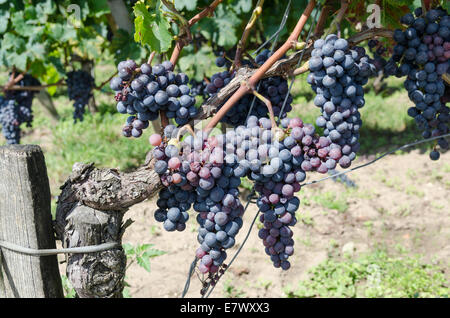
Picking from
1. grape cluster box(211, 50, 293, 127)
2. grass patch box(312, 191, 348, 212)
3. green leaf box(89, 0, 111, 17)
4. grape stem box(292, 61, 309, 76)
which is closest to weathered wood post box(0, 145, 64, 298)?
grape cluster box(211, 50, 293, 127)

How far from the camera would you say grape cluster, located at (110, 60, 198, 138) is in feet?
4.01

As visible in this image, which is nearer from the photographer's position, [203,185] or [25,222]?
[203,185]

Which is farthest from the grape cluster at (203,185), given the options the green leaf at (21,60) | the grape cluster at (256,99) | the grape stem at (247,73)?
the green leaf at (21,60)

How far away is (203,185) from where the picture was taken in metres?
1.18

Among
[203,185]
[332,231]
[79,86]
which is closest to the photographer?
[203,185]

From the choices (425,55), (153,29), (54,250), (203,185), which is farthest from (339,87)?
(54,250)

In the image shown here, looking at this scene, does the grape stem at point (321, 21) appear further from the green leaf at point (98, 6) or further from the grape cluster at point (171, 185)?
the green leaf at point (98, 6)

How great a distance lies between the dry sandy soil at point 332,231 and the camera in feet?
10.6

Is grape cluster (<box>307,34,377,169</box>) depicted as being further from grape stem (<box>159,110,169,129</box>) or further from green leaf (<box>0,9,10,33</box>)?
green leaf (<box>0,9,10,33</box>)

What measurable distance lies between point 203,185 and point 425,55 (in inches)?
28.2

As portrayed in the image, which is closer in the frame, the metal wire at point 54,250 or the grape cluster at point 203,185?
the grape cluster at point 203,185

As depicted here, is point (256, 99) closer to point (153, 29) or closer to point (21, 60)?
point (153, 29)

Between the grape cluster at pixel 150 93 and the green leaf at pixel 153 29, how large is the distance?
162mm

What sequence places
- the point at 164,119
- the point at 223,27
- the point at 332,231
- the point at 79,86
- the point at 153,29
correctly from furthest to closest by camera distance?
the point at 79,86
the point at 332,231
the point at 223,27
the point at 153,29
the point at 164,119
